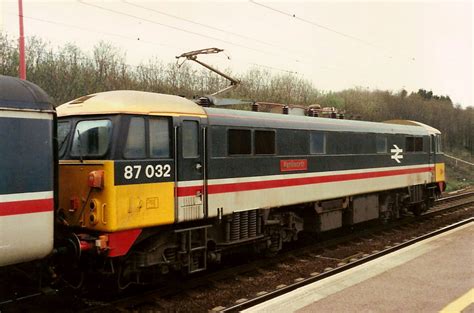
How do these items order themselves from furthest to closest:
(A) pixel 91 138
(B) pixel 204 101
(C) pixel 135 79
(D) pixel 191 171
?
(C) pixel 135 79, (B) pixel 204 101, (D) pixel 191 171, (A) pixel 91 138

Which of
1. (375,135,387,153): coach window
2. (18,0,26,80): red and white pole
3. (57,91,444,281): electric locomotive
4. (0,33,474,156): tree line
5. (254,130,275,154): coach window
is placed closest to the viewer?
(57,91,444,281): electric locomotive

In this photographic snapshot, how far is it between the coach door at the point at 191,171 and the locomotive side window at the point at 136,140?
0.73 m

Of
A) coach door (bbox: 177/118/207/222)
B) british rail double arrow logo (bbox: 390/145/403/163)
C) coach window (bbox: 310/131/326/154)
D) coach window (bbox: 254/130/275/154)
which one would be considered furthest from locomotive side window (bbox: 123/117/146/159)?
british rail double arrow logo (bbox: 390/145/403/163)

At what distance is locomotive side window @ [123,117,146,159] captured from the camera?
7.61 meters

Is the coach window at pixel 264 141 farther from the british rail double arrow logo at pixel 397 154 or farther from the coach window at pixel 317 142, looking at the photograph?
the british rail double arrow logo at pixel 397 154

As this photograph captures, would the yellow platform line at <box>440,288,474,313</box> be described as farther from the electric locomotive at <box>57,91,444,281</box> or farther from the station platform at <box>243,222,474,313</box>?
the electric locomotive at <box>57,91,444,281</box>

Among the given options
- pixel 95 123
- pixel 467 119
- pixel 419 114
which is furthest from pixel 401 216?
pixel 467 119

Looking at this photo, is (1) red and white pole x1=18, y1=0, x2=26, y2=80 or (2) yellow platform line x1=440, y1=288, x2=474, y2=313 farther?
(1) red and white pole x1=18, y1=0, x2=26, y2=80

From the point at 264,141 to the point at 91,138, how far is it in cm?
392

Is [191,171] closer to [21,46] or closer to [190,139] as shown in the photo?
[190,139]

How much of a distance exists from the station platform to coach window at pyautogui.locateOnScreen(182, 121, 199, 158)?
118 inches

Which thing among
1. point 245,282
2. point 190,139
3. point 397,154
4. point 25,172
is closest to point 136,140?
point 190,139

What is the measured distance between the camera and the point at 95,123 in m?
7.77

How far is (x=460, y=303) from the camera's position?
6.99 metres
